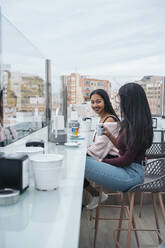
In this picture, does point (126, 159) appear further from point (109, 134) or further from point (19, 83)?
point (19, 83)

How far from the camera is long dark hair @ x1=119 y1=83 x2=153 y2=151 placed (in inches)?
64.8

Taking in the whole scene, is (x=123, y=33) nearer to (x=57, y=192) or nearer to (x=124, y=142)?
(x=124, y=142)

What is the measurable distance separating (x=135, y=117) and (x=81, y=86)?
8.58 ft

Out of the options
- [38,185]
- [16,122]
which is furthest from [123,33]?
[38,185]

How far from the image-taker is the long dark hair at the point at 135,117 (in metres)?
1.65

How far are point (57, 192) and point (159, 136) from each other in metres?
3.63

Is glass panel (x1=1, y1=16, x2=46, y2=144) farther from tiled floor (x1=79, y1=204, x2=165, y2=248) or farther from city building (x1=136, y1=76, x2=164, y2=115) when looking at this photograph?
city building (x1=136, y1=76, x2=164, y2=115)

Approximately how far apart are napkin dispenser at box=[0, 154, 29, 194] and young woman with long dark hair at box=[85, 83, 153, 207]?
90 centimetres

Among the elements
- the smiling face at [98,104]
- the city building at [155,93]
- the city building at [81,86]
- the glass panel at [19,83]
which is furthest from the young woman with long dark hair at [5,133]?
the city building at [155,93]

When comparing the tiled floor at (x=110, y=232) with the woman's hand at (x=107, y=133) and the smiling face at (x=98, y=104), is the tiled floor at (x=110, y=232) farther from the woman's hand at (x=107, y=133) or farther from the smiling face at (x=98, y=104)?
the smiling face at (x=98, y=104)

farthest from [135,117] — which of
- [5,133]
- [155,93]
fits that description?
[155,93]

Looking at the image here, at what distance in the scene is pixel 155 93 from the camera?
4.34 m

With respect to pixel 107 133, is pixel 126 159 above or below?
below

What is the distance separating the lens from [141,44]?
369 cm
